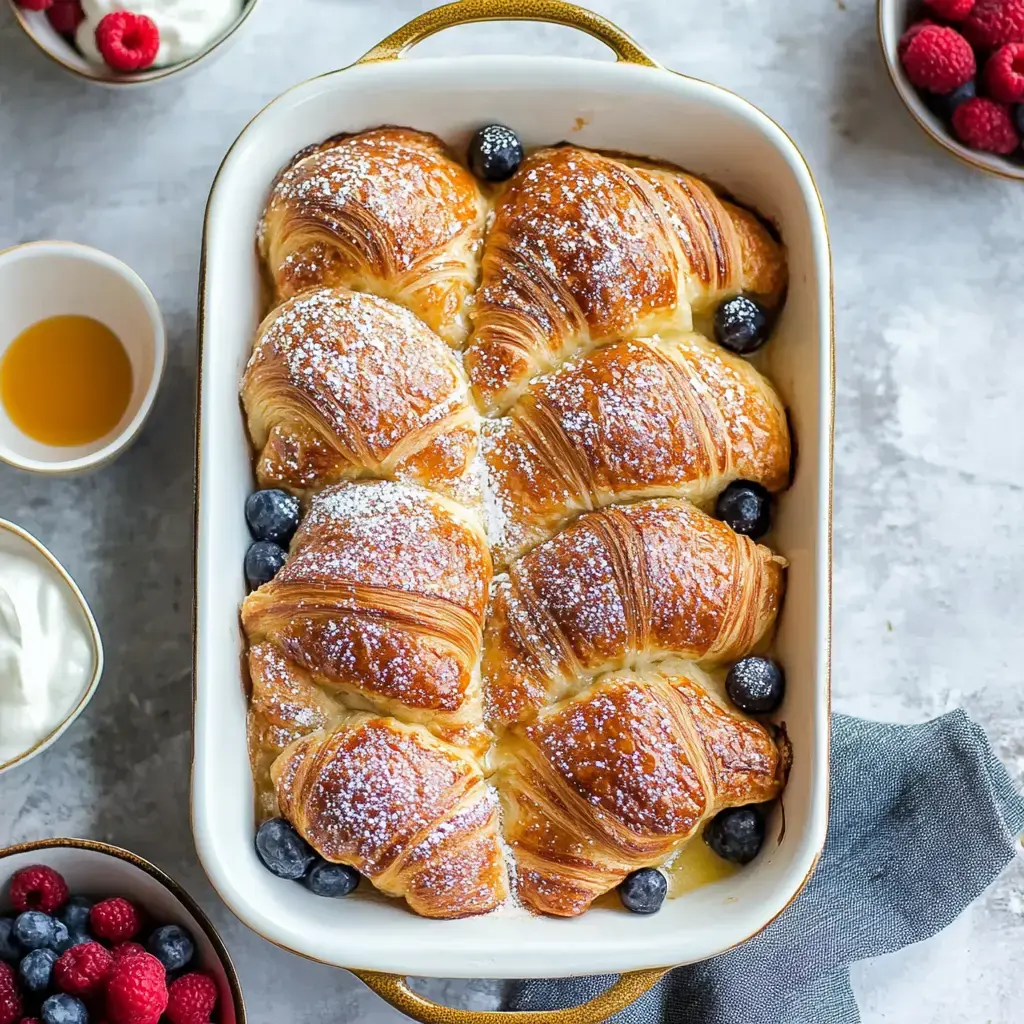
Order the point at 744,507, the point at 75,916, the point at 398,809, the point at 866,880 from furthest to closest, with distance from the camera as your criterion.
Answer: the point at 866,880 < the point at 75,916 < the point at 744,507 < the point at 398,809

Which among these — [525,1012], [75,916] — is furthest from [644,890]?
[75,916]

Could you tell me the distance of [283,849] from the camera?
164 cm

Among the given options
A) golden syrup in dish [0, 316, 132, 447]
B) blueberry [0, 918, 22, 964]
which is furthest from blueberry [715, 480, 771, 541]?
blueberry [0, 918, 22, 964]

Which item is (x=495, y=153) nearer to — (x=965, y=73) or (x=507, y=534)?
(x=507, y=534)

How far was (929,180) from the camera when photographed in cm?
200

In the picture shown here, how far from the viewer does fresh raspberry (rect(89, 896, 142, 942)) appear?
5.77 feet

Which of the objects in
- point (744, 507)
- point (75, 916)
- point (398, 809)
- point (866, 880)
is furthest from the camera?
point (866, 880)

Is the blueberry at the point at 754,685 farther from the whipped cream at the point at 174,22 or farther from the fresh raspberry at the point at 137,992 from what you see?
the whipped cream at the point at 174,22

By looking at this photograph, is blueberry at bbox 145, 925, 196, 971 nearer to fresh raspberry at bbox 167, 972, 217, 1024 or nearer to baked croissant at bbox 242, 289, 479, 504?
fresh raspberry at bbox 167, 972, 217, 1024

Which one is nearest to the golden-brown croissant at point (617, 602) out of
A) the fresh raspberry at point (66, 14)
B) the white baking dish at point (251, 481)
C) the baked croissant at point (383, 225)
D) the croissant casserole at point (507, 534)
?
the croissant casserole at point (507, 534)

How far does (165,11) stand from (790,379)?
1097 millimetres

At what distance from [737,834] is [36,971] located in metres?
1.01

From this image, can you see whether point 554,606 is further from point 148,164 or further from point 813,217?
point 148,164

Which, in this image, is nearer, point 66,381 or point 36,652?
point 36,652
